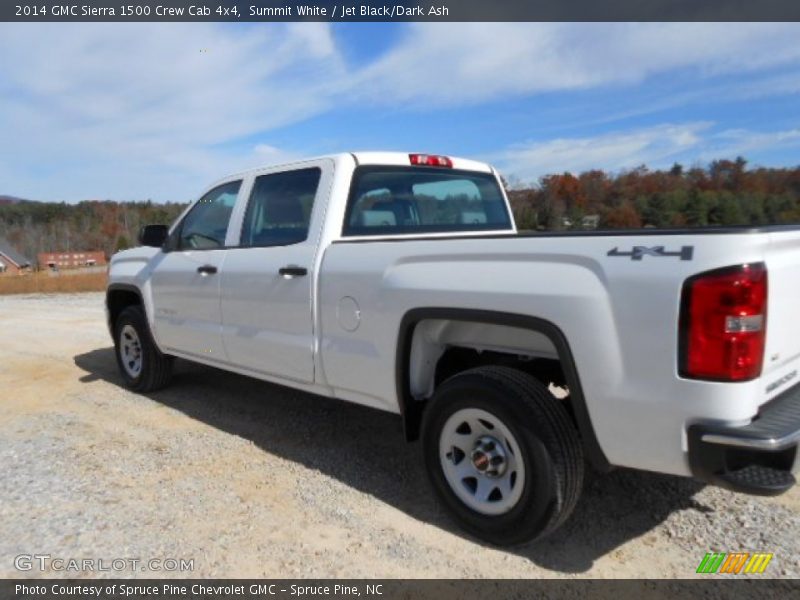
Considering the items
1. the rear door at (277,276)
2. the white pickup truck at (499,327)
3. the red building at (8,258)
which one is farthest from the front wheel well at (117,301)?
the red building at (8,258)

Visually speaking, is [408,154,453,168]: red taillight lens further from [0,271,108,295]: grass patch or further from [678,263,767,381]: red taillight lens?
[0,271,108,295]: grass patch

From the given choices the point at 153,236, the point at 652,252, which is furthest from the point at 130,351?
the point at 652,252

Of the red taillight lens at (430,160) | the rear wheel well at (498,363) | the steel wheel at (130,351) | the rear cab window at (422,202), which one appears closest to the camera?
the rear wheel well at (498,363)

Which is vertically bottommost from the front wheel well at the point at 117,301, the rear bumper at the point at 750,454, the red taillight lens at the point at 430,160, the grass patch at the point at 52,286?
the grass patch at the point at 52,286

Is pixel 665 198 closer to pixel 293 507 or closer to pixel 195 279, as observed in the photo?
pixel 195 279

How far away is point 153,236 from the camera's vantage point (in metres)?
5.41

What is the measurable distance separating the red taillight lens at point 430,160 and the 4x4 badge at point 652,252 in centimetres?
222

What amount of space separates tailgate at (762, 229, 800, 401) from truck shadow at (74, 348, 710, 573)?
3.58 feet

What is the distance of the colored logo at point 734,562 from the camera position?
8.97 ft

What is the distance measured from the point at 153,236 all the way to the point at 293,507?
3.06m

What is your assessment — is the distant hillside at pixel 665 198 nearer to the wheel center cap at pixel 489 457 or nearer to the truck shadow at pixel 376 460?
the truck shadow at pixel 376 460

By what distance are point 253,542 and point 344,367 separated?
42.1 inches

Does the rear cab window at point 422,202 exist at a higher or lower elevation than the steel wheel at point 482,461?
higher
